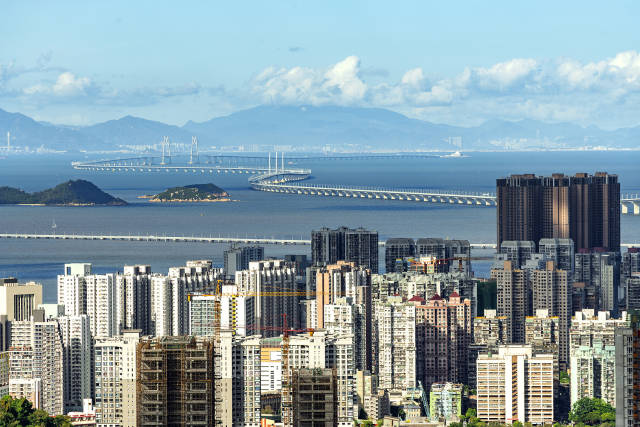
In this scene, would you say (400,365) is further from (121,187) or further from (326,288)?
(121,187)

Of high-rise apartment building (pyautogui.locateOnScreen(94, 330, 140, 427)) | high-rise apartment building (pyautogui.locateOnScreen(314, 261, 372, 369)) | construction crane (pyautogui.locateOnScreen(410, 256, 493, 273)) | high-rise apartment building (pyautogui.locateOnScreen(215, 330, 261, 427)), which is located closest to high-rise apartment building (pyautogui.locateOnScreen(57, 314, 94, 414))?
high-rise apartment building (pyautogui.locateOnScreen(94, 330, 140, 427))

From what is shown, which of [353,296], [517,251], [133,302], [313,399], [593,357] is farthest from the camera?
[517,251]

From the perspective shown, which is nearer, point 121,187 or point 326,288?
point 326,288

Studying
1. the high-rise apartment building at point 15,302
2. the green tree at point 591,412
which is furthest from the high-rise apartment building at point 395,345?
the high-rise apartment building at point 15,302

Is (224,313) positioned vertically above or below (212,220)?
below

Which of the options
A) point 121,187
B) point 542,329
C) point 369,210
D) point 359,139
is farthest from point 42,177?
point 359,139

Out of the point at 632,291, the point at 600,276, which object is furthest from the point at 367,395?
the point at 600,276

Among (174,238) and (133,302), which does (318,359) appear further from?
(174,238)

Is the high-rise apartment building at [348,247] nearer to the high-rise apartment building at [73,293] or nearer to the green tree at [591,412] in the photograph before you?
the high-rise apartment building at [73,293]
